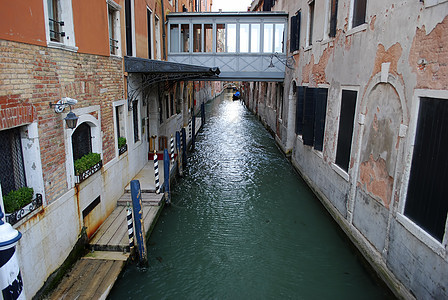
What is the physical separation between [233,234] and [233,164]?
5.23 m

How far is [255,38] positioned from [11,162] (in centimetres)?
1058

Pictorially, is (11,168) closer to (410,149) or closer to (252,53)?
(410,149)

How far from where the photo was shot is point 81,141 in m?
5.94

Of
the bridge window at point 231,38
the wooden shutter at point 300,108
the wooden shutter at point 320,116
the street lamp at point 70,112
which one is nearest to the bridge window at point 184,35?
the bridge window at point 231,38

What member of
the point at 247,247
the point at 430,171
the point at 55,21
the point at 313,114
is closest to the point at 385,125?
the point at 430,171

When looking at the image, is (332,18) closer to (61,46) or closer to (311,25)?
(311,25)

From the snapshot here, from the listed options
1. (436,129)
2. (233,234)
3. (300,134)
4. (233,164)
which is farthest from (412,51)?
(233,164)

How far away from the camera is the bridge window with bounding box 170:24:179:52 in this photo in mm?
13109

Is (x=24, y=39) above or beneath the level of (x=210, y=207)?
above

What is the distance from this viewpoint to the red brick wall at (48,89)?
3.79 metres

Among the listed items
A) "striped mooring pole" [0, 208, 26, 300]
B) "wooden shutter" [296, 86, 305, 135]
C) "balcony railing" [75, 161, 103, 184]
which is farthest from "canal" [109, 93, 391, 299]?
"striped mooring pole" [0, 208, 26, 300]

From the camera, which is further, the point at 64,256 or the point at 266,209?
the point at 266,209

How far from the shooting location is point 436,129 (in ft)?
13.6

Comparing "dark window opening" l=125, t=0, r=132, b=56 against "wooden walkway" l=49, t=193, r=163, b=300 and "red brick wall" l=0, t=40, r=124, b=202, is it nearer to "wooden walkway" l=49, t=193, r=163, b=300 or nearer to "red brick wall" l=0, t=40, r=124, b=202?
"red brick wall" l=0, t=40, r=124, b=202
